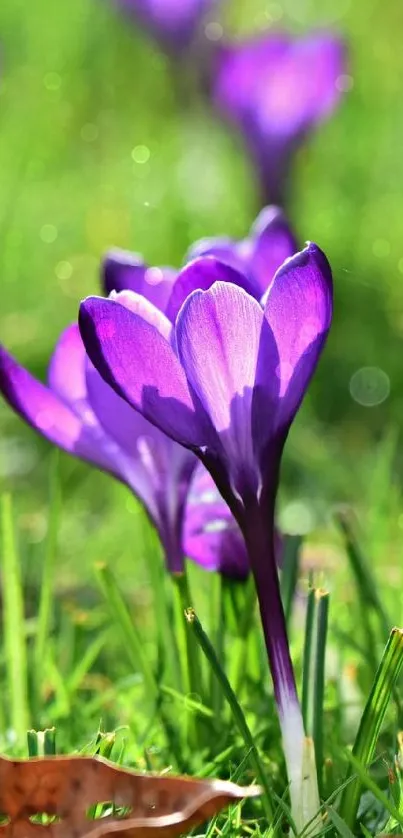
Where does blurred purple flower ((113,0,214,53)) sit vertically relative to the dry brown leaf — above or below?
above

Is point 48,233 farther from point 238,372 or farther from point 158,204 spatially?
point 238,372

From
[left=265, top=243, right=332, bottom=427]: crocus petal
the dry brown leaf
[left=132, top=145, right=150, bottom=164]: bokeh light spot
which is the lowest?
the dry brown leaf

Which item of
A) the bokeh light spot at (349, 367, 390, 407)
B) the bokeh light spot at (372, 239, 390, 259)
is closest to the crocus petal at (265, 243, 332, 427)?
the bokeh light spot at (349, 367, 390, 407)

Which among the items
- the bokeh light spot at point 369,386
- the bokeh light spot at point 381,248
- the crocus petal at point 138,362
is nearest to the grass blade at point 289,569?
the crocus petal at point 138,362

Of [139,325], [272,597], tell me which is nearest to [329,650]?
[272,597]

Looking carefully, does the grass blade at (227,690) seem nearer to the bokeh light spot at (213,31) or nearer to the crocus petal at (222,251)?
the crocus petal at (222,251)

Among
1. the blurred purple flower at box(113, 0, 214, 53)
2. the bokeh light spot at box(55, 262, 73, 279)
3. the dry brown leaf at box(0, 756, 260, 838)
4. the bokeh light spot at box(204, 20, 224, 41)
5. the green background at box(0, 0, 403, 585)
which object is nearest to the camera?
the dry brown leaf at box(0, 756, 260, 838)

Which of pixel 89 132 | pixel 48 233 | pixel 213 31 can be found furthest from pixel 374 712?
pixel 213 31

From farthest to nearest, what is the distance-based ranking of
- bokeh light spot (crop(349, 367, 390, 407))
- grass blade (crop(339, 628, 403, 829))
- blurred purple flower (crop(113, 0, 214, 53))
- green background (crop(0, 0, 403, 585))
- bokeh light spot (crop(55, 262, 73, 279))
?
blurred purple flower (crop(113, 0, 214, 53)), bokeh light spot (crop(55, 262, 73, 279)), bokeh light spot (crop(349, 367, 390, 407)), green background (crop(0, 0, 403, 585)), grass blade (crop(339, 628, 403, 829))

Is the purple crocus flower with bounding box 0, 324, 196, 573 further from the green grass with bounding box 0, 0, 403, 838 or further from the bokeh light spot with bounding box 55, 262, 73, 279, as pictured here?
the bokeh light spot with bounding box 55, 262, 73, 279
